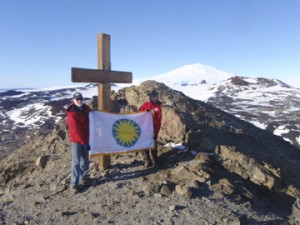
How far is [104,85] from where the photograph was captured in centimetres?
849

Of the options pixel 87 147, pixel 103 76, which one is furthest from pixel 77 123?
pixel 103 76

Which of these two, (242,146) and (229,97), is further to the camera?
(229,97)

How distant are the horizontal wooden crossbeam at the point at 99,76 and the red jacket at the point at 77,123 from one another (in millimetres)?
662

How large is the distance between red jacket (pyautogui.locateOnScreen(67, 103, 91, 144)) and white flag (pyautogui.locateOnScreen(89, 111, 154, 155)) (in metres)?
0.31

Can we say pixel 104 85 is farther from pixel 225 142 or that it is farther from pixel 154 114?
pixel 225 142

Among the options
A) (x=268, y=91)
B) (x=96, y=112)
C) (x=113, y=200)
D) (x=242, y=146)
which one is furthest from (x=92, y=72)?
(x=268, y=91)

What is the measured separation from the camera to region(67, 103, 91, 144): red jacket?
7.53 metres

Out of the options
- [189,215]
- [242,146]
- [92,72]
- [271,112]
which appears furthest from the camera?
[271,112]

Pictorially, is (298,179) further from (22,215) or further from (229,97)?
(229,97)

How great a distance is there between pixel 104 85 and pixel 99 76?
0.29 metres

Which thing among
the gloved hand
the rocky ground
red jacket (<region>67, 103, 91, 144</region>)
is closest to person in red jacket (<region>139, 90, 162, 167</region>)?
the rocky ground

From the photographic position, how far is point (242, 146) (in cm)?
1037

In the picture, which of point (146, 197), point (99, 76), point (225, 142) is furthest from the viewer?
point (225, 142)

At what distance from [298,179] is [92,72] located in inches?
238
